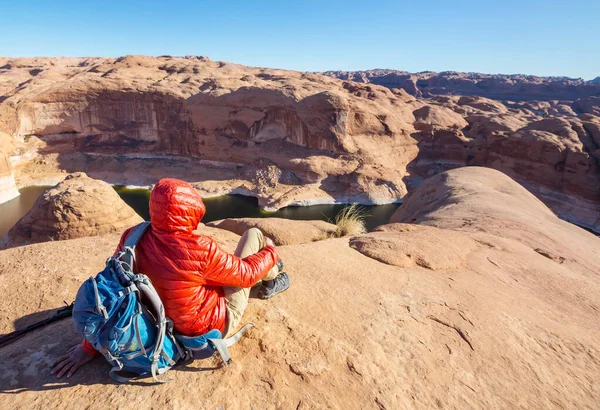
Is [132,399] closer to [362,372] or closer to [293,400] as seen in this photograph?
[293,400]

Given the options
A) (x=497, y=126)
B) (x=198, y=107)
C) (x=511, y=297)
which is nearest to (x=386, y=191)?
(x=497, y=126)

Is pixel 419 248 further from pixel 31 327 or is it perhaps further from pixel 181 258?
pixel 31 327

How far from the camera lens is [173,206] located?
1.85 metres

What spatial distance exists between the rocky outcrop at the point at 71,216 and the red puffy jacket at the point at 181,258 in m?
6.15

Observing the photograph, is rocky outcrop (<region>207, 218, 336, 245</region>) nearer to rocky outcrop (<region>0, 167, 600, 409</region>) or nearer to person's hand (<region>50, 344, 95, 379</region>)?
rocky outcrop (<region>0, 167, 600, 409</region>)

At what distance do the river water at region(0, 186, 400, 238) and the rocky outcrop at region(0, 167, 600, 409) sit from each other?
1435cm

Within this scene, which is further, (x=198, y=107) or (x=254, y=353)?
(x=198, y=107)

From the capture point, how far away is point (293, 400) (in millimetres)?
2033

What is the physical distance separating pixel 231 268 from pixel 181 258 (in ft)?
1.08

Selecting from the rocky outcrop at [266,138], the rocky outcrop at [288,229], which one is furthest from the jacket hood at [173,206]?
the rocky outcrop at [266,138]

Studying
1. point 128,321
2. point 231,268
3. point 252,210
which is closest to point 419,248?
point 231,268

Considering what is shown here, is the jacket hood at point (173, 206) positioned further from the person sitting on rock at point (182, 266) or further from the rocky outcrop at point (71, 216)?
the rocky outcrop at point (71, 216)

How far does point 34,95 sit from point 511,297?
31.4 m

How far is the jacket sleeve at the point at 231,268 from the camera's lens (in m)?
2.00
